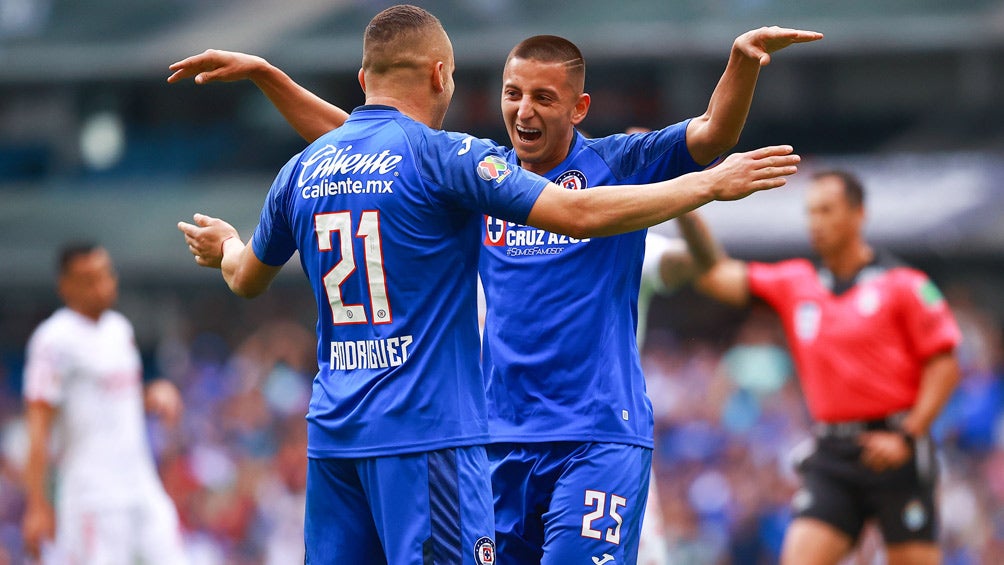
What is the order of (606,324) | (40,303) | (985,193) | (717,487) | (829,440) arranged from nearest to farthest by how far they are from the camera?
1. (606,324)
2. (829,440)
3. (717,487)
4. (985,193)
5. (40,303)

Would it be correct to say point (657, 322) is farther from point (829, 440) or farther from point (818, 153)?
point (829, 440)

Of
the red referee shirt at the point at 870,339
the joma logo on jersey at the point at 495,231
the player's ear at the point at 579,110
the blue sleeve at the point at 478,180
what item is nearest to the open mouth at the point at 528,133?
the player's ear at the point at 579,110

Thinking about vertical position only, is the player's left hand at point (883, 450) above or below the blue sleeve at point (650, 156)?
below

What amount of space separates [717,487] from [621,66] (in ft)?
44.4

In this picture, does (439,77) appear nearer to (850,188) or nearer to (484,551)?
(484,551)

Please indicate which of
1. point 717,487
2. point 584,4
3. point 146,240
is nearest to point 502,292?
point 717,487

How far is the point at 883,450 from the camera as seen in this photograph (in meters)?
8.49

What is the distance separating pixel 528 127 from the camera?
5.93m

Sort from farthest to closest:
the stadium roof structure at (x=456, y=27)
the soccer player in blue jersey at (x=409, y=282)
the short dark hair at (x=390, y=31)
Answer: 1. the stadium roof structure at (x=456, y=27)
2. the short dark hair at (x=390, y=31)
3. the soccer player in blue jersey at (x=409, y=282)

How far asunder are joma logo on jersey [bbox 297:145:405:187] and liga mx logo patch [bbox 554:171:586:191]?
108cm

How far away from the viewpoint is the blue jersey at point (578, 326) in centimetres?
574

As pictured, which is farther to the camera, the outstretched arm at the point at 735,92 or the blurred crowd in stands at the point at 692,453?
the blurred crowd in stands at the point at 692,453

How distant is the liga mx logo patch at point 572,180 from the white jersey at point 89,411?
4708mm

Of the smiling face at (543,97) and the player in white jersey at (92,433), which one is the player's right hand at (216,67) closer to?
the smiling face at (543,97)
